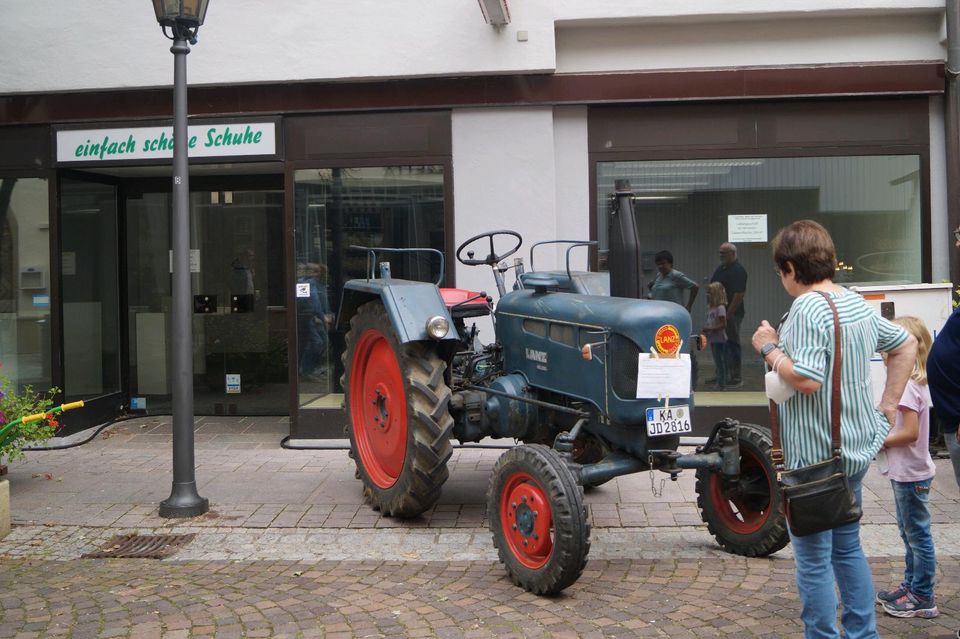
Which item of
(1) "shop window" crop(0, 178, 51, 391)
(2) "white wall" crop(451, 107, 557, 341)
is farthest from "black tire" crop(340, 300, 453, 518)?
(1) "shop window" crop(0, 178, 51, 391)

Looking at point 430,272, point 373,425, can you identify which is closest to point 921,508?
point 373,425

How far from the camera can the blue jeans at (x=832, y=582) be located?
3.63m

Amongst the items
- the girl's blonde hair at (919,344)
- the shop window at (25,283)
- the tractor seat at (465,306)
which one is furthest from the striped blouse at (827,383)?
the shop window at (25,283)

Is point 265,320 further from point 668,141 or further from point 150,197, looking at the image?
point 668,141

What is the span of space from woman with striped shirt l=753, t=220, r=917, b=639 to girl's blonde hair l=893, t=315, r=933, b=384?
3.20 ft

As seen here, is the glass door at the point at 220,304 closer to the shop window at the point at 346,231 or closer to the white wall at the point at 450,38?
the shop window at the point at 346,231

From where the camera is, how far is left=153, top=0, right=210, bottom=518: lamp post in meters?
6.67

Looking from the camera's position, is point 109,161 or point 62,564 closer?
point 62,564

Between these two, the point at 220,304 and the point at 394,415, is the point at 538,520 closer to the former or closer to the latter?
the point at 394,415

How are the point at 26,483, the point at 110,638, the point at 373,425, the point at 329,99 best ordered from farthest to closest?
1. the point at 329,99
2. the point at 26,483
3. the point at 373,425
4. the point at 110,638

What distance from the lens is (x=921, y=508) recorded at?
181 inches

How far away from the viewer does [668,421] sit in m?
5.13

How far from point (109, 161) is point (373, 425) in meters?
4.31

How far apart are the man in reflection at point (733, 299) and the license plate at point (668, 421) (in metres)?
4.09
